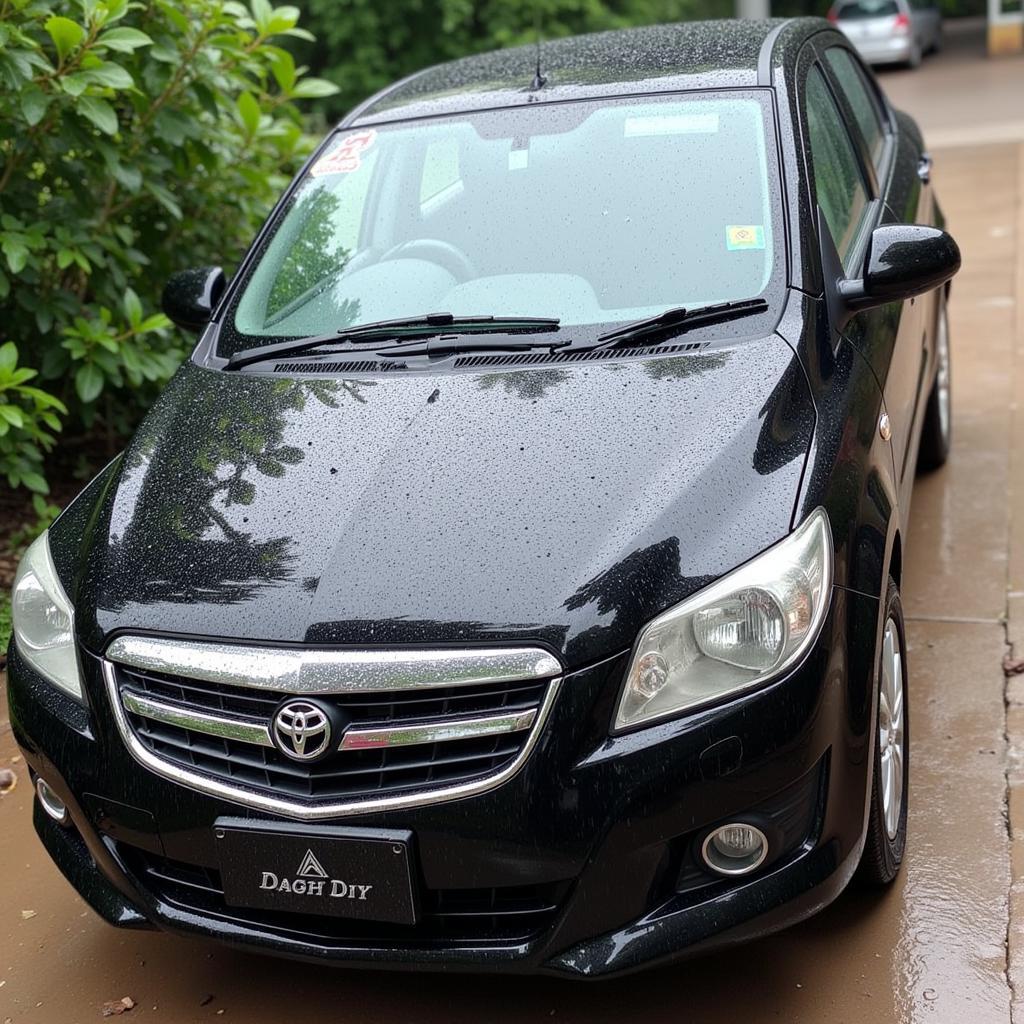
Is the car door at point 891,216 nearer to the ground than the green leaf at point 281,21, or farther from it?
nearer to the ground

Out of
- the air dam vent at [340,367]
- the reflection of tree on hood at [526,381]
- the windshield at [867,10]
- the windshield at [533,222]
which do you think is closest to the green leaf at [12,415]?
the windshield at [533,222]

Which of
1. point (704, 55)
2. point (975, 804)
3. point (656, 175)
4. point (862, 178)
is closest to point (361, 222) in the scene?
point (656, 175)

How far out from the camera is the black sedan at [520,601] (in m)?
2.44

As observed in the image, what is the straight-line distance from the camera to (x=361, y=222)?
385 centimetres

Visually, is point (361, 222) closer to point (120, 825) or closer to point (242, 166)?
point (120, 825)

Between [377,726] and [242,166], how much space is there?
4.00 meters

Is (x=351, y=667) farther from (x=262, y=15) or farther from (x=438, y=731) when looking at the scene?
(x=262, y=15)

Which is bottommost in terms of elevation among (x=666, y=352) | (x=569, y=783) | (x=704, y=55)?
(x=569, y=783)

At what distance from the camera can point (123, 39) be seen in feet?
15.0

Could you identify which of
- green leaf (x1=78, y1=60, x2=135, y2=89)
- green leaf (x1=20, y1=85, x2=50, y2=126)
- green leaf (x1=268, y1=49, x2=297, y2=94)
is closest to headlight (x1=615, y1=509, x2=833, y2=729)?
green leaf (x1=78, y1=60, x2=135, y2=89)

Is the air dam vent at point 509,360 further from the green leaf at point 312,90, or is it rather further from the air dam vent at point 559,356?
the green leaf at point 312,90

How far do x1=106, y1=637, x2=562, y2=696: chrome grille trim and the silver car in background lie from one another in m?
24.1

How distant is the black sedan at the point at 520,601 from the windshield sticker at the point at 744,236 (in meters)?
0.01

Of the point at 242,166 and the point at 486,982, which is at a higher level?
the point at 242,166
